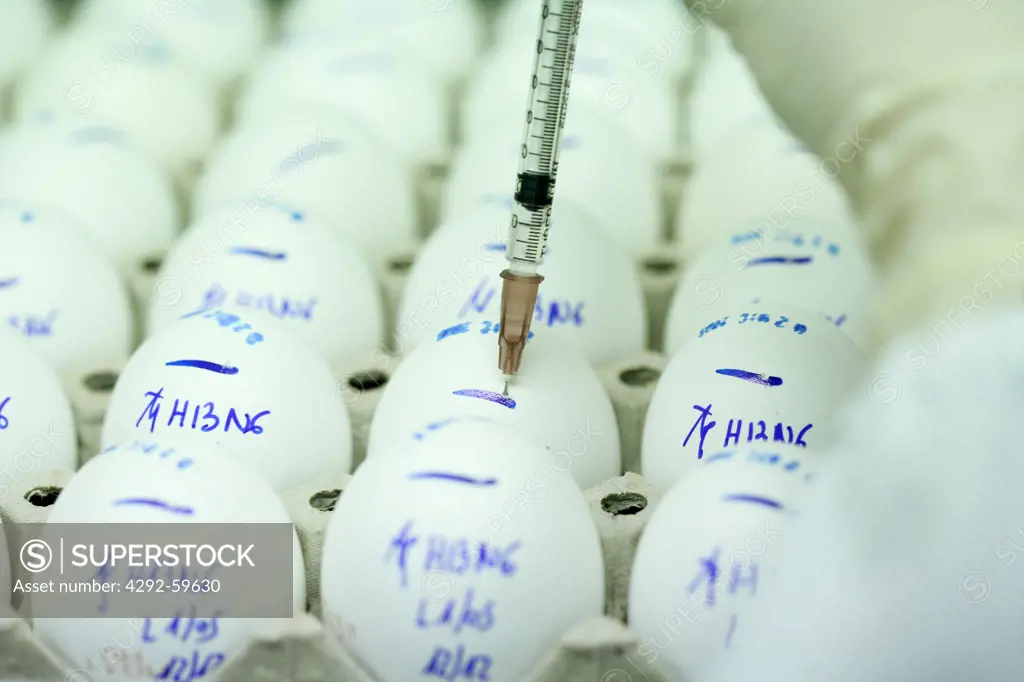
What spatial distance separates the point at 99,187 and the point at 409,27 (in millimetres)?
698

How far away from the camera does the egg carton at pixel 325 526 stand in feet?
3.31

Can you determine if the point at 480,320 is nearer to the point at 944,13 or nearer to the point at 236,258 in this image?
the point at 236,258

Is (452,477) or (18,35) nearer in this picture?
(452,477)

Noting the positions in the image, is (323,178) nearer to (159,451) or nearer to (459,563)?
(159,451)

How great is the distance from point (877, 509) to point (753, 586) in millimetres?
187

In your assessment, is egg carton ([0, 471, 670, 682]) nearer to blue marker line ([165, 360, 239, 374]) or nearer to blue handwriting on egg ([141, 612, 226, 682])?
blue handwriting on egg ([141, 612, 226, 682])

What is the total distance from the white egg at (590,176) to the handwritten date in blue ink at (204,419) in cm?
46

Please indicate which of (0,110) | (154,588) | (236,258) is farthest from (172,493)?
(0,110)

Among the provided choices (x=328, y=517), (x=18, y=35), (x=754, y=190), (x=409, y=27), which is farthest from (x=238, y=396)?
(x=18, y=35)

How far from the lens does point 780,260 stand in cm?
138

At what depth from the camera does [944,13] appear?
98 centimetres

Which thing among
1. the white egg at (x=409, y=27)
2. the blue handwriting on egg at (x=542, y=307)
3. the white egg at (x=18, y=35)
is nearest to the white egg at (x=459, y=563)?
the blue handwriting on egg at (x=542, y=307)

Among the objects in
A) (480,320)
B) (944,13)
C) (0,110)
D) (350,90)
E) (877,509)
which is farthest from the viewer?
(0,110)

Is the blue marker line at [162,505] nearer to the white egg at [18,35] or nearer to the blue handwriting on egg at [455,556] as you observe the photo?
the blue handwriting on egg at [455,556]
